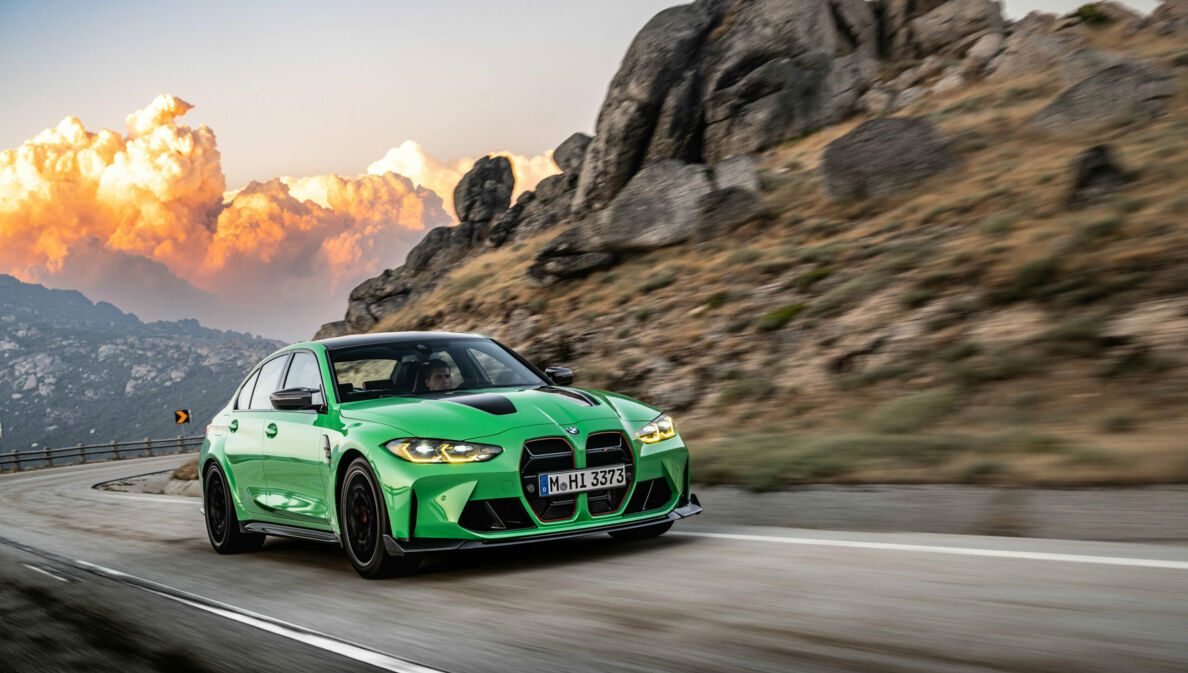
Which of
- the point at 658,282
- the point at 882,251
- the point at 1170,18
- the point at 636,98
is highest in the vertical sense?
the point at 1170,18

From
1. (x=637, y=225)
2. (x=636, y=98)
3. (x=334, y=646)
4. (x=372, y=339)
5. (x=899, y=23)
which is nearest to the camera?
(x=334, y=646)

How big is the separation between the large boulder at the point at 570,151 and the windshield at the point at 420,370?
42.3 metres

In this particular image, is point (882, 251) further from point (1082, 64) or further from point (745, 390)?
point (1082, 64)

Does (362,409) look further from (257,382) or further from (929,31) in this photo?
(929,31)

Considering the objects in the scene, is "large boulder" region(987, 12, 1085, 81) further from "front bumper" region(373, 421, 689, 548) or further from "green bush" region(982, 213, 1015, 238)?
"front bumper" region(373, 421, 689, 548)

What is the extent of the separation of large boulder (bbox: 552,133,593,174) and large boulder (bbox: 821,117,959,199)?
2595cm

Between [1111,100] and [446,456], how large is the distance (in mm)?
21163

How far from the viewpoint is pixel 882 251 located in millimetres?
17547

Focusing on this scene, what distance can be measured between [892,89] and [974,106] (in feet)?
30.0

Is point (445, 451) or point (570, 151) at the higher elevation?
point (570, 151)

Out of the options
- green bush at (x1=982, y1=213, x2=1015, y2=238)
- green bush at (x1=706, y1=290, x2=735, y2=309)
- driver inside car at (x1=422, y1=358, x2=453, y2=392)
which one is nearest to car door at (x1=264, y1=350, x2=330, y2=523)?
driver inside car at (x1=422, y1=358, x2=453, y2=392)

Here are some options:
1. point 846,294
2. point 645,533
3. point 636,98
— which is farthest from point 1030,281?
point 636,98

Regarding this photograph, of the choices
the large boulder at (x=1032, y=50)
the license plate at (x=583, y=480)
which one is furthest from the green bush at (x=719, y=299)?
the large boulder at (x=1032, y=50)

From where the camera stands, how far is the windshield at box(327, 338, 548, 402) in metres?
7.20
